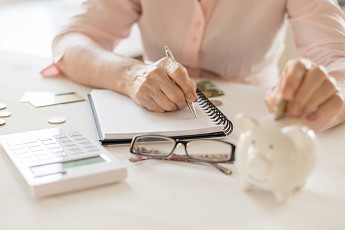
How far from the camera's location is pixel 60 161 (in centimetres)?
72

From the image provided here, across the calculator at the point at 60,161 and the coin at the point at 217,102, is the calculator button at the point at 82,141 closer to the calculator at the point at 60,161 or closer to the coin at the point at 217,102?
the calculator at the point at 60,161

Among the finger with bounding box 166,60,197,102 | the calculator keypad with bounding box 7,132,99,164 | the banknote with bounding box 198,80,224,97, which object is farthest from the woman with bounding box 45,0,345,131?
the calculator keypad with bounding box 7,132,99,164

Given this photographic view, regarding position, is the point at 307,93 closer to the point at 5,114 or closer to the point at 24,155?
the point at 24,155

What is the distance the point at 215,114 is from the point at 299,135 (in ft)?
1.21

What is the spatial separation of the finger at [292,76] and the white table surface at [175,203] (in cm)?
16

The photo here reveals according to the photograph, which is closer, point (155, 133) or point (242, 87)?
point (155, 133)

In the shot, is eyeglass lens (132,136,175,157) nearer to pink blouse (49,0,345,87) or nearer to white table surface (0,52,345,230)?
white table surface (0,52,345,230)

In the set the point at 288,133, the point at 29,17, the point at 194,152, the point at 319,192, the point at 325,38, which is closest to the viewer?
the point at 288,133

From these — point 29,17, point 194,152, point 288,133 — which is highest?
point 288,133

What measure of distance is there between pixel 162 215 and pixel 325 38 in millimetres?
777

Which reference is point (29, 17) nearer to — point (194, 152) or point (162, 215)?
point (194, 152)

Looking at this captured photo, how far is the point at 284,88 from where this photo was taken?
653mm

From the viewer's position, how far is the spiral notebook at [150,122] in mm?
850

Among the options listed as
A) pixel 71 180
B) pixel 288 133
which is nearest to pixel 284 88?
pixel 288 133
